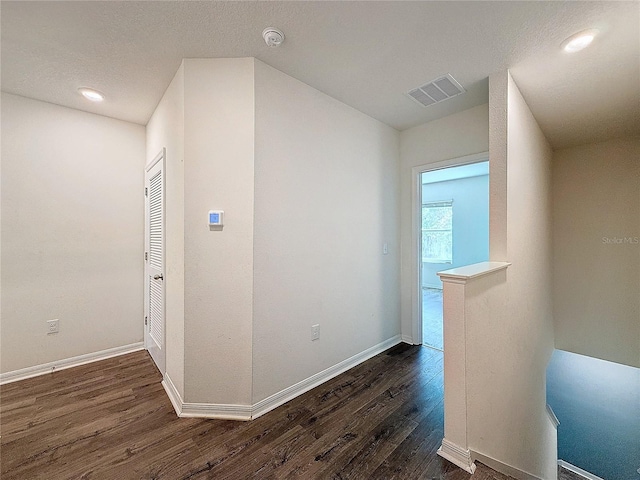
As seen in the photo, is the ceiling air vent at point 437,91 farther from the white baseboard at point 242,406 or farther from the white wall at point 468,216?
the white wall at point 468,216

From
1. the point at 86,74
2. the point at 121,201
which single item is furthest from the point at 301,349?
the point at 86,74

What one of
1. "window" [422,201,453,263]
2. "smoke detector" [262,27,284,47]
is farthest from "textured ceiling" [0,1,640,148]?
"window" [422,201,453,263]

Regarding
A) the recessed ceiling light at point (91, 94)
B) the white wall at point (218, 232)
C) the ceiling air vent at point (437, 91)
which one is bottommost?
the white wall at point (218, 232)

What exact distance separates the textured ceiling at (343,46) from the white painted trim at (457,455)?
8.31 feet

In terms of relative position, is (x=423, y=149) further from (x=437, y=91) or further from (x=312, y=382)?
(x=312, y=382)

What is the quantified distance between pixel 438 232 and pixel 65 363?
7.38 metres

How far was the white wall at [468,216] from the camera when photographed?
19.6ft

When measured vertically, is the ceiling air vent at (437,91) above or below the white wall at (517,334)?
above

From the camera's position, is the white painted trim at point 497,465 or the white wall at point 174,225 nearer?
the white painted trim at point 497,465

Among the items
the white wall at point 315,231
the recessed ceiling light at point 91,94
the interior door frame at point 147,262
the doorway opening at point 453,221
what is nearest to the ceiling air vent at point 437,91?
the white wall at point 315,231

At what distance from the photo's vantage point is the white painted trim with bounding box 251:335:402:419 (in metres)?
1.94

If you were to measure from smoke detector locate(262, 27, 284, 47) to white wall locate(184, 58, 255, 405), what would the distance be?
0.28 metres

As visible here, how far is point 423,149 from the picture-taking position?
3094mm

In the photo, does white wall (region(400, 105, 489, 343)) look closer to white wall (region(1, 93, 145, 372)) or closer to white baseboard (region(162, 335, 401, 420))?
white baseboard (region(162, 335, 401, 420))
